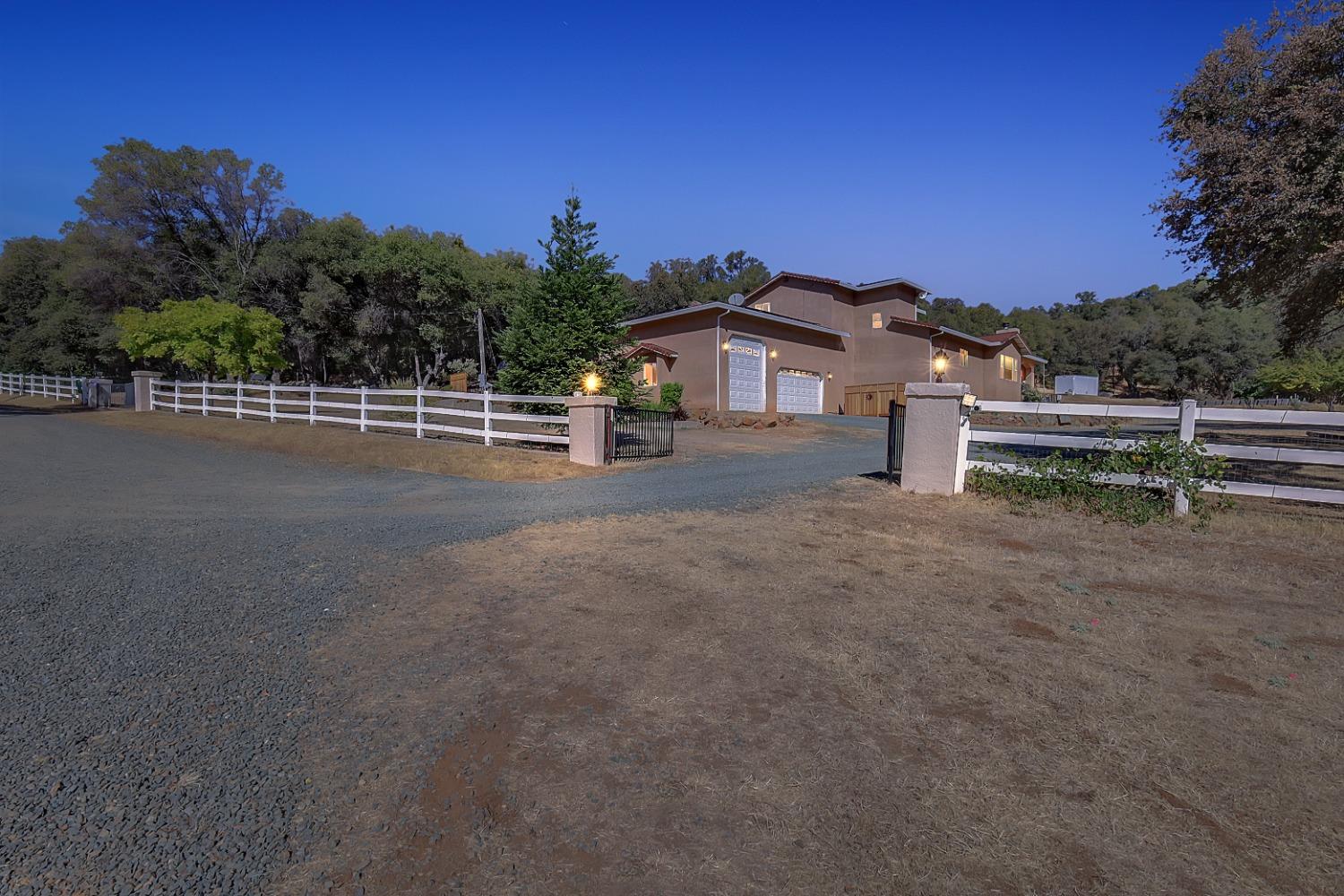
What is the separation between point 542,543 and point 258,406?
16269 mm

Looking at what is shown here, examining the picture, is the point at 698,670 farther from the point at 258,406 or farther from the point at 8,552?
the point at 258,406

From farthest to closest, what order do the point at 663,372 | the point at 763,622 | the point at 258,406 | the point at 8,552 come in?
the point at 663,372 < the point at 258,406 < the point at 8,552 < the point at 763,622

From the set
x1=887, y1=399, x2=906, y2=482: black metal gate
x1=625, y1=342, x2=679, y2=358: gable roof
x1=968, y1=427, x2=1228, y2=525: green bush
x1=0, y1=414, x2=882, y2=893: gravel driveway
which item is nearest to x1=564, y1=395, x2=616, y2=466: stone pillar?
x1=0, y1=414, x2=882, y2=893: gravel driveway

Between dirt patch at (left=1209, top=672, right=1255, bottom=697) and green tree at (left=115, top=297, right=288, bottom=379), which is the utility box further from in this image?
dirt patch at (left=1209, top=672, right=1255, bottom=697)

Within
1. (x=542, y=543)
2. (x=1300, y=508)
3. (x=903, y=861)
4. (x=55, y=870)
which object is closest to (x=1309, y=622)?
(x=903, y=861)

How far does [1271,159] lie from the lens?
10367mm

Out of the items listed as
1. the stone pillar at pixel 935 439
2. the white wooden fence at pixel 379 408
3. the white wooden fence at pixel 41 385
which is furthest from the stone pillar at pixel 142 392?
the stone pillar at pixel 935 439

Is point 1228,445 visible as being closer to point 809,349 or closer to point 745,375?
point 745,375

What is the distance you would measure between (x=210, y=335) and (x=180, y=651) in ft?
72.0

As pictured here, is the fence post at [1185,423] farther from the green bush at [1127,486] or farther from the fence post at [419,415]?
the fence post at [419,415]

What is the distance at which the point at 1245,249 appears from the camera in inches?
457

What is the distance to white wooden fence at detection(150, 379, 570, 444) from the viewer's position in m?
12.8

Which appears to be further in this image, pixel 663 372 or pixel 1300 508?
pixel 663 372

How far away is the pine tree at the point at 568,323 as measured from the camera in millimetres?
13375
